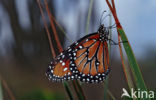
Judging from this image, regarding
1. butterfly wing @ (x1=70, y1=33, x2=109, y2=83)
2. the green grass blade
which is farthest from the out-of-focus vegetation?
the green grass blade

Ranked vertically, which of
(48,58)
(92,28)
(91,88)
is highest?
(92,28)

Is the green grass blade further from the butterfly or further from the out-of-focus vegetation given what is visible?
the out-of-focus vegetation

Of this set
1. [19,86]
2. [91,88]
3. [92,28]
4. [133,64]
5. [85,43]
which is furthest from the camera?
[19,86]

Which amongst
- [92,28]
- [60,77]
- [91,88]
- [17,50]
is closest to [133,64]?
[60,77]

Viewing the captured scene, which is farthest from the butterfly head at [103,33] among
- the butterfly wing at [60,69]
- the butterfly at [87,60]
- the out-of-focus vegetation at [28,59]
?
the out-of-focus vegetation at [28,59]

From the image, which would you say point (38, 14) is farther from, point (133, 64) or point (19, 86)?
point (133, 64)

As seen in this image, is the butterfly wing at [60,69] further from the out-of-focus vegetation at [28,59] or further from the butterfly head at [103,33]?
→ the out-of-focus vegetation at [28,59]

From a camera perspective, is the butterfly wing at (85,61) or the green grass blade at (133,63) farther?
the butterfly wing at (85,61)

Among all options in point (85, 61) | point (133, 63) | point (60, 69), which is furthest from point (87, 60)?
point (133, 63)

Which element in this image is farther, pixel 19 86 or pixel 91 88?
pixel 19 86
